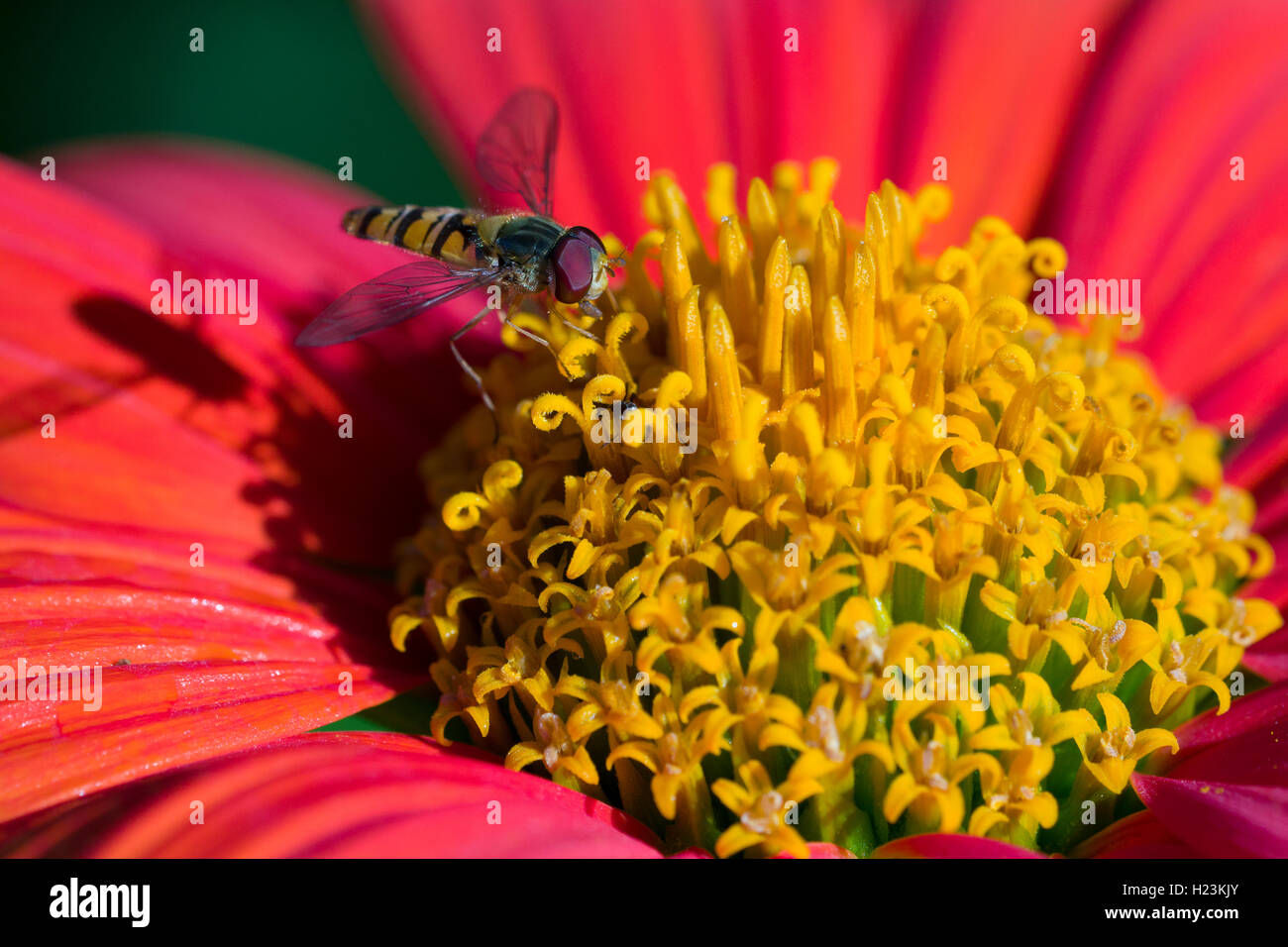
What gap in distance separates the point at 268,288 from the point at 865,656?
1.14 m

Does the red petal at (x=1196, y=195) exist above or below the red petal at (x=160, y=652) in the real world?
above

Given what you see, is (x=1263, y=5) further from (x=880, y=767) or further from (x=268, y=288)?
(x=268, y=288)

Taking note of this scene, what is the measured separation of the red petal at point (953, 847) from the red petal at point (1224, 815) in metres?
0.14

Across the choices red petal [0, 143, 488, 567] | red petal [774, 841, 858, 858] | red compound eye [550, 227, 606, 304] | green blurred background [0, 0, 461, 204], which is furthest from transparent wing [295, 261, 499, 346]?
green blurred background [0, 0, 461, 204]

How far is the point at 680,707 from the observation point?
127 cm

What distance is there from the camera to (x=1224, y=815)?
1.13 metres

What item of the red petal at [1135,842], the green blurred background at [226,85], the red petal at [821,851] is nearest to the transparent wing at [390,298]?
the red petal at [821,851]

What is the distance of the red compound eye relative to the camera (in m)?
1.51

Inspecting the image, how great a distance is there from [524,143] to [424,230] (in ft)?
0.99

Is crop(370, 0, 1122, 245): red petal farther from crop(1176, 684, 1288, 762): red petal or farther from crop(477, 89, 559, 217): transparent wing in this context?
crop(1176, 684, 1288, 762): red petal

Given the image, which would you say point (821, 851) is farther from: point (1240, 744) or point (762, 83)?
point (762, 83)

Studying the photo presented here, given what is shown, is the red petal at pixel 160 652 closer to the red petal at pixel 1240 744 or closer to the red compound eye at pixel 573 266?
the red compound eye at pixel 573 266

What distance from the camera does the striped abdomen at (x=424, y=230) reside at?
168cm
